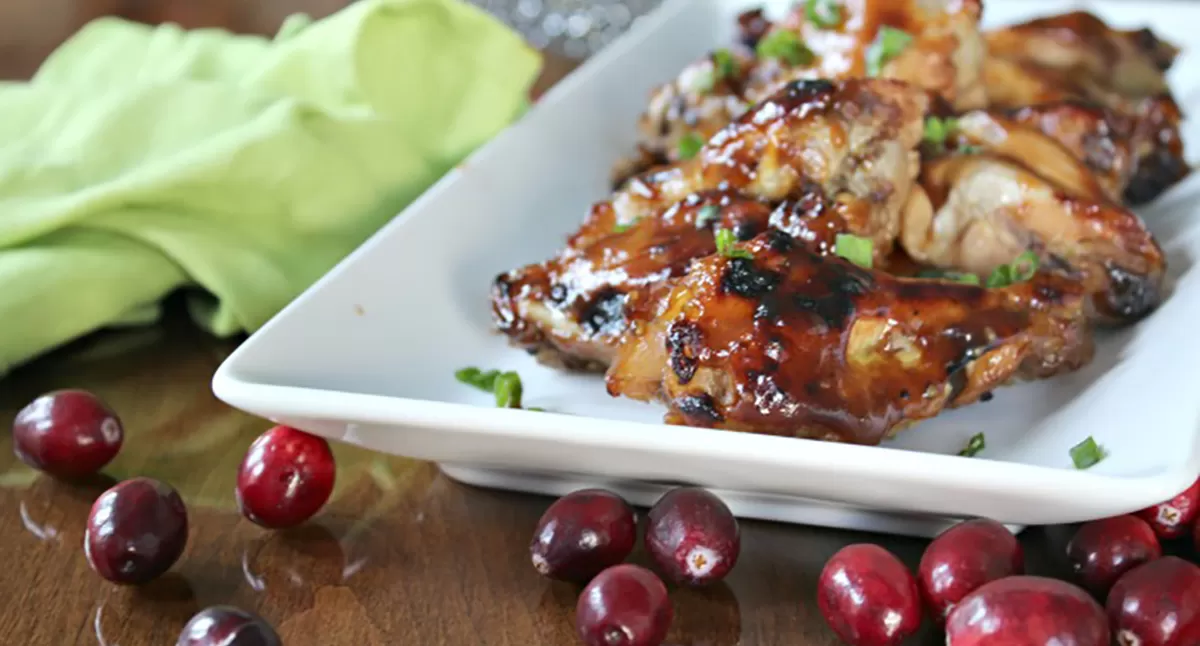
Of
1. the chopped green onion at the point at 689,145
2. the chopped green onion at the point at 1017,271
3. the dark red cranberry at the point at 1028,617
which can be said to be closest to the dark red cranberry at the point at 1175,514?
the dark red cranberry at the point at 1028,617

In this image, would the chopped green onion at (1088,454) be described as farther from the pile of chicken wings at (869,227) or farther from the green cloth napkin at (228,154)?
the green cloth napkin at (228,154)

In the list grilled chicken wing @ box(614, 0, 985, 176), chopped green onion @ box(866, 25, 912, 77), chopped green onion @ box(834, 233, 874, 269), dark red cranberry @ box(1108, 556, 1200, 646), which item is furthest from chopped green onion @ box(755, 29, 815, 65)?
dark red cranberry @ box(1108, 556, 1200, 646)

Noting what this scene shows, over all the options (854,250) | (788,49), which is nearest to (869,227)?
(854,250)

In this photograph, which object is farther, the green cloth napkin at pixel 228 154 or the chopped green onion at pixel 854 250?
the green cloth napkin at pixel 228 154

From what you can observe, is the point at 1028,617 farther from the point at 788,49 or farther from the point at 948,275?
the point at 788,49

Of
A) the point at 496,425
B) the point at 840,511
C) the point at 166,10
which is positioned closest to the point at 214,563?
the point at 496,425

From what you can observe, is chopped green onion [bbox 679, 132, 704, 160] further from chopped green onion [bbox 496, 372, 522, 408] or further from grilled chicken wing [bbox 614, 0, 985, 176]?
chopped green onion [bbox 496, 372, 522, 408]

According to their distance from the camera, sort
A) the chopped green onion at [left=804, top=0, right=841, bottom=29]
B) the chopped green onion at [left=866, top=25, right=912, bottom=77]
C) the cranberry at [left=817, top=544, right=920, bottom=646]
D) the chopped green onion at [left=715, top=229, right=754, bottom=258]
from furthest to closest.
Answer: the chopped green onion at [left=804, top=0, right=841, bottom=29], the chopped green onion at [left=866, top=25, right=912, bottom=77], the chopped green onion at [left=715, top=229, right=754, bottom=258], the cranberry at [left=817, top=544, right=920, bottom=646]
